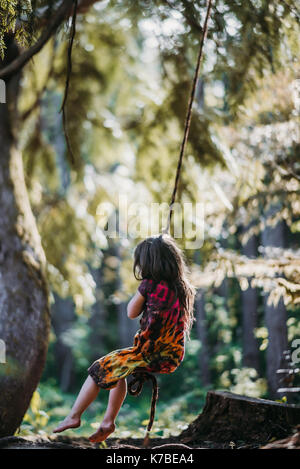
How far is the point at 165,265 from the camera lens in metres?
3.25

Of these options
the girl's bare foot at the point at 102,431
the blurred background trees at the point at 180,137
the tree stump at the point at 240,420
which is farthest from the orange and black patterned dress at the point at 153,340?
the blurred background trees at the point at 180,137

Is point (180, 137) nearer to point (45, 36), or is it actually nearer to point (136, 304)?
point (45, 36)

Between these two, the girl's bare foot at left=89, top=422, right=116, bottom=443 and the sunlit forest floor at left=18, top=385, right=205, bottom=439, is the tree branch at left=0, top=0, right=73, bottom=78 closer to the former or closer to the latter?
the girl's bare foot at left=89, top=422, right=116, bottom=443

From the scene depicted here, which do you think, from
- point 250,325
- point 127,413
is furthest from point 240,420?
point 127,413

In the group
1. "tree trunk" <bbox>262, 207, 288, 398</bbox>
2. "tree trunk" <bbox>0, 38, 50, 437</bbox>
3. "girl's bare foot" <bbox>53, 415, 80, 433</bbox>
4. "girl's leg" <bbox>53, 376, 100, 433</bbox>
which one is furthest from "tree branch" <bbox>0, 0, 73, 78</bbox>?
"tree trunk" <bbox>262, 207, 288, 398</bbox>

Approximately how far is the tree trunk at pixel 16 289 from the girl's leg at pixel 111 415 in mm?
1146

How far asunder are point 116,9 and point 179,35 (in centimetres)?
91

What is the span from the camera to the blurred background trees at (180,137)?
14.4 ft

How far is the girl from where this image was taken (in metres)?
3.19

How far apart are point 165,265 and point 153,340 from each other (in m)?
0.55

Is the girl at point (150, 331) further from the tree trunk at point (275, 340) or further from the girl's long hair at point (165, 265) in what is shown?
the tree trunk at point (275, 340)

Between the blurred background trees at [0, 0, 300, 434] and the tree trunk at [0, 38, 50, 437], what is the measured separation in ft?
1.66

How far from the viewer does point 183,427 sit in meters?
4.44

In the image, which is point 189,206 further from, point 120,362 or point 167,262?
point 120,362
